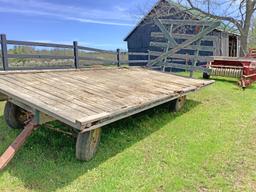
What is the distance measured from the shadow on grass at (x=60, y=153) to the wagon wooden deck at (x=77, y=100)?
24 centimetres

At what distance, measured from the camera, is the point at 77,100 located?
438 cm

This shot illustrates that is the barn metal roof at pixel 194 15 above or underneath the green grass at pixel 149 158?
above

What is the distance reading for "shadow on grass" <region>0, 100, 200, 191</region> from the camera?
3.88 meters

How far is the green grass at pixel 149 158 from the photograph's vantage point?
3.74 metres

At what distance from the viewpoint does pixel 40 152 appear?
15.3 feet

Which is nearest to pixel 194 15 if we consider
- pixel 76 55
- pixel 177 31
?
pixel 177 31

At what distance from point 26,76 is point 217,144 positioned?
3.85m

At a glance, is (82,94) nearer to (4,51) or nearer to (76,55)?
(4,51)

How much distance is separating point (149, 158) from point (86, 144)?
104 centimetres

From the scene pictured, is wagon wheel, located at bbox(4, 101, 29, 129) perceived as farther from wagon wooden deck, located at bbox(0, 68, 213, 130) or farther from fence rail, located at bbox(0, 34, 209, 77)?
fence rail, located at bbox(0, 34, 209, 77)

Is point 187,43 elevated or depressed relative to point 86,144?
elevated

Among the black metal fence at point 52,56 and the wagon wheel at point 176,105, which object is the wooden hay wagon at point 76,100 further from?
the black metal fence at point 52,56

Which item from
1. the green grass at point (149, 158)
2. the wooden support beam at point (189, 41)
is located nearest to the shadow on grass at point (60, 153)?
the green grass at point (149, 158)

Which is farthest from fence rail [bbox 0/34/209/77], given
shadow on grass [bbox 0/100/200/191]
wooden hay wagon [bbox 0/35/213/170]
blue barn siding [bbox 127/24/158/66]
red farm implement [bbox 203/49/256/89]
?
blue barn siding [bbox 127/24/158/66]
